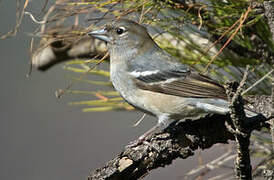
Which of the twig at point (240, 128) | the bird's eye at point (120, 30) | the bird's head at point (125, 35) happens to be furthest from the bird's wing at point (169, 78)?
the twig at point (240, 128)

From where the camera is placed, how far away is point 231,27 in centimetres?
254

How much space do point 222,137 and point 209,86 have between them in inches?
15.4

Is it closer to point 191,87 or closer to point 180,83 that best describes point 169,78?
point 180,83

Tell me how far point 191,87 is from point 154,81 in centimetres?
29

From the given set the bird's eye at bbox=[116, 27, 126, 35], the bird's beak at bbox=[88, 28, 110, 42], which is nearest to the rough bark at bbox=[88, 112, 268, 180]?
the bird's beak at bbox=[88, 28, 110, 42]

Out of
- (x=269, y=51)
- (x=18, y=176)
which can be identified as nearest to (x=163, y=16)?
(x=269, y=51)

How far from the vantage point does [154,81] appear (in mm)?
3303

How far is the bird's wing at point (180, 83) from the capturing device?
3.00 m

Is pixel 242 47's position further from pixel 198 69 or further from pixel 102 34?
pixel 102 34

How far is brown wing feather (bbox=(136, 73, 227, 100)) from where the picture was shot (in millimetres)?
2977

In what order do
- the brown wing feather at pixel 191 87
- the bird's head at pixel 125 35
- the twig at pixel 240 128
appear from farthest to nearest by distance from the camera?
the bird's head at pixel 125 35 < the brown wing feather at pixel 191 87 < the twig at pixel 240 128

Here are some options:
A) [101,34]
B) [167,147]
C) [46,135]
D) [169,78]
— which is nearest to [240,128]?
[167,147]

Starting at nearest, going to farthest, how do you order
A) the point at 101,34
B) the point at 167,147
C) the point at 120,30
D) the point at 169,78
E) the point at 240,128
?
the point at 240,128 < the point at 167,147 < the point at 169,78 < the point at 101,34 < the point at 120,30

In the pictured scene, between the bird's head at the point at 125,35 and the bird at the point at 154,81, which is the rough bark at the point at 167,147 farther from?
the bird's head at the point at 125,35
